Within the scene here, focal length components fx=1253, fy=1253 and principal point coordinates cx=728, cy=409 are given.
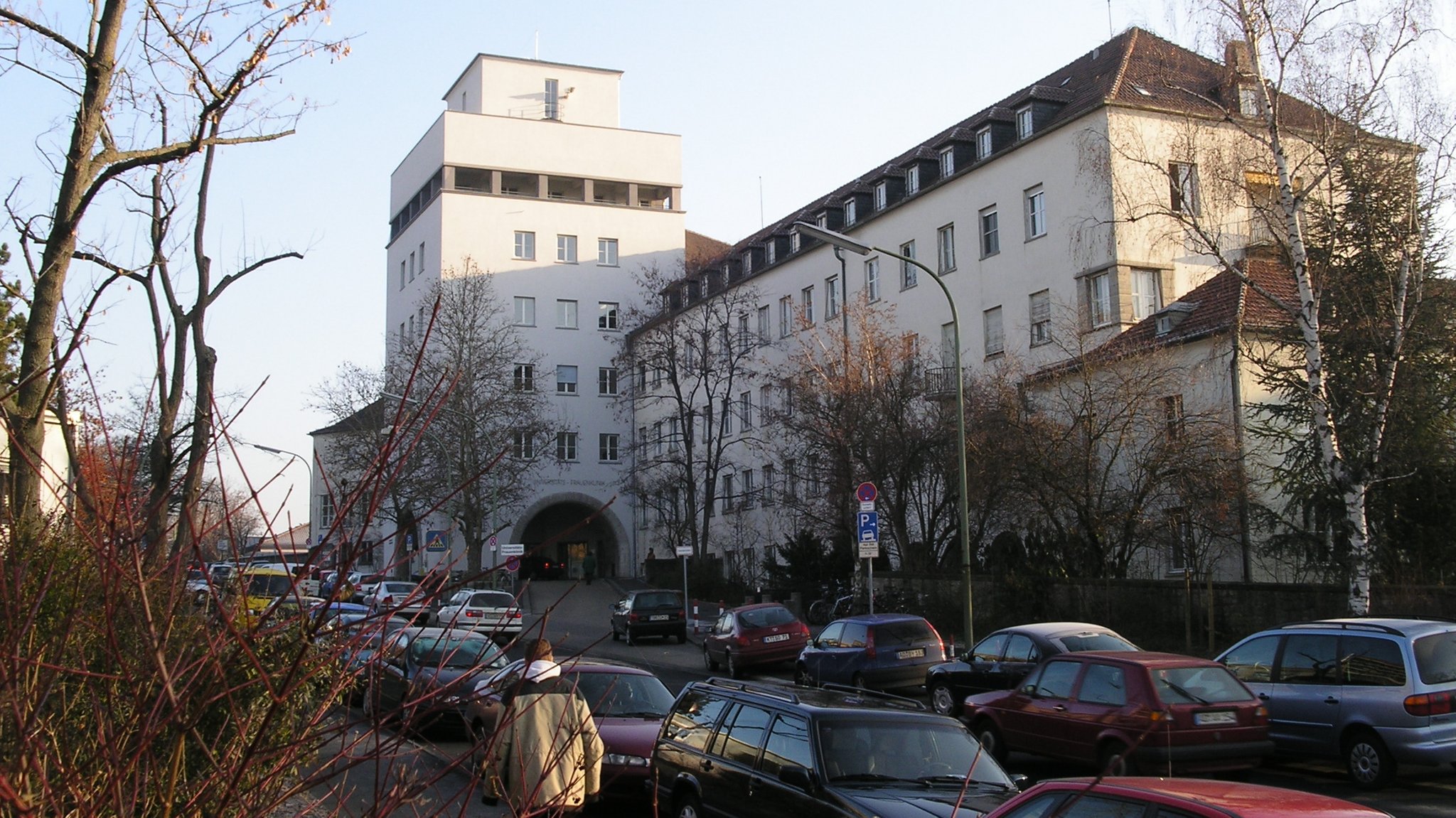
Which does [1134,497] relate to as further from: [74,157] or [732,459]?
[732,459]

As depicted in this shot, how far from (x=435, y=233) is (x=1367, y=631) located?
58.0 meters

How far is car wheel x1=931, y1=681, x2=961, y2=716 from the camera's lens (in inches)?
738

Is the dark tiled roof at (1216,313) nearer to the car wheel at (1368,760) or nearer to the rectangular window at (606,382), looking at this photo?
the car wheel at (1368,760)

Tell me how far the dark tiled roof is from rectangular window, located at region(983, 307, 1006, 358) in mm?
5418

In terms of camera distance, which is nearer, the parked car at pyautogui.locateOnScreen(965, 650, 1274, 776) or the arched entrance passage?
the parked car at pyautogui.locateOnScreen(965, 650, 1274, 776)

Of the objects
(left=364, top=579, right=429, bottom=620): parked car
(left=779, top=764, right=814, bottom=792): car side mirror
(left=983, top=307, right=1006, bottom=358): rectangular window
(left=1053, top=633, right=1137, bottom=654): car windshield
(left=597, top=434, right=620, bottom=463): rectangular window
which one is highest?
(left=983, top=307, right=1006, bottom=358): rectangular window

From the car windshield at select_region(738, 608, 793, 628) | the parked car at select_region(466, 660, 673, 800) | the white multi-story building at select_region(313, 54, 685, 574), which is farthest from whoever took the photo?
the white multi-story building at select_region(313, 54, 685, 574)

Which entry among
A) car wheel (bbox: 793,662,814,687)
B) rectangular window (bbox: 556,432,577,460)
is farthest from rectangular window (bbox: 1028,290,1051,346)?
rectangular window (bbox: 556,432,577,460)

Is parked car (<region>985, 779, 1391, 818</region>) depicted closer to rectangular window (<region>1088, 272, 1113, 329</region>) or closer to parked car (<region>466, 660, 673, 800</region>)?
parked car (<region>466, 660, 673, 800</region>)

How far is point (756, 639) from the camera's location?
2786cm

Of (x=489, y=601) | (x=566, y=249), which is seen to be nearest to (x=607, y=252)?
(x=566, y=249)

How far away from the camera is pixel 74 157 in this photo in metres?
8.41

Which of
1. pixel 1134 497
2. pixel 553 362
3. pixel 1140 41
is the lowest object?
pixel 1134 497

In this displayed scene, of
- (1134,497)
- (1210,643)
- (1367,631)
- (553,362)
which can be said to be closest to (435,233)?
(553,362)
